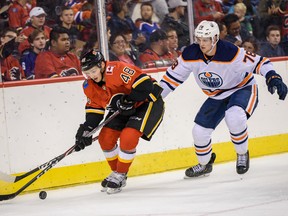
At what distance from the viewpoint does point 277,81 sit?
18.0ft

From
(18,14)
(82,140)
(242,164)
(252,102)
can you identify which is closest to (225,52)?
(252,102)

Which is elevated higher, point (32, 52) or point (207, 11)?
point (32, 52)

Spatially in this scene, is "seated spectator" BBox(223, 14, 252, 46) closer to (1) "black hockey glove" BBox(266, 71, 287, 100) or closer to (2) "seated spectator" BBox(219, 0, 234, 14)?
(2) "seated spectator" BBox(219, 0, 234, 14)

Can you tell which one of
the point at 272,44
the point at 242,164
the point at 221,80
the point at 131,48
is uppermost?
the point at 221,80

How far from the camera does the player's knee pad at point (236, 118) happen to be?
5742mm

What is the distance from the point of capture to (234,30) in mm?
7500

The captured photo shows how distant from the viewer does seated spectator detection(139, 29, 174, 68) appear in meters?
6.90

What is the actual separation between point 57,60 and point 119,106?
1073 mm

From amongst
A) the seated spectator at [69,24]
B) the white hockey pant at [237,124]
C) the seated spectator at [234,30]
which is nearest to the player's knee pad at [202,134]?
the white hockey pant at [237,124]

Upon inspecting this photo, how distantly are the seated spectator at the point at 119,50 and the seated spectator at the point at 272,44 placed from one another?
135 centimetres

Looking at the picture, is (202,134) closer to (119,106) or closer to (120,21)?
(119,106)

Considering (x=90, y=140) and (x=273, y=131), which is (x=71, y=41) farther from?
(x=273, y=131)

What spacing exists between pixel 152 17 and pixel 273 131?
1.50m

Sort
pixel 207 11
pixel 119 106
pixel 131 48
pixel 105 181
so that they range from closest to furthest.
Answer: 1. pixel 119 106
2. pixel 105 181
3. pixel 131 48
4. pixel 207 11
